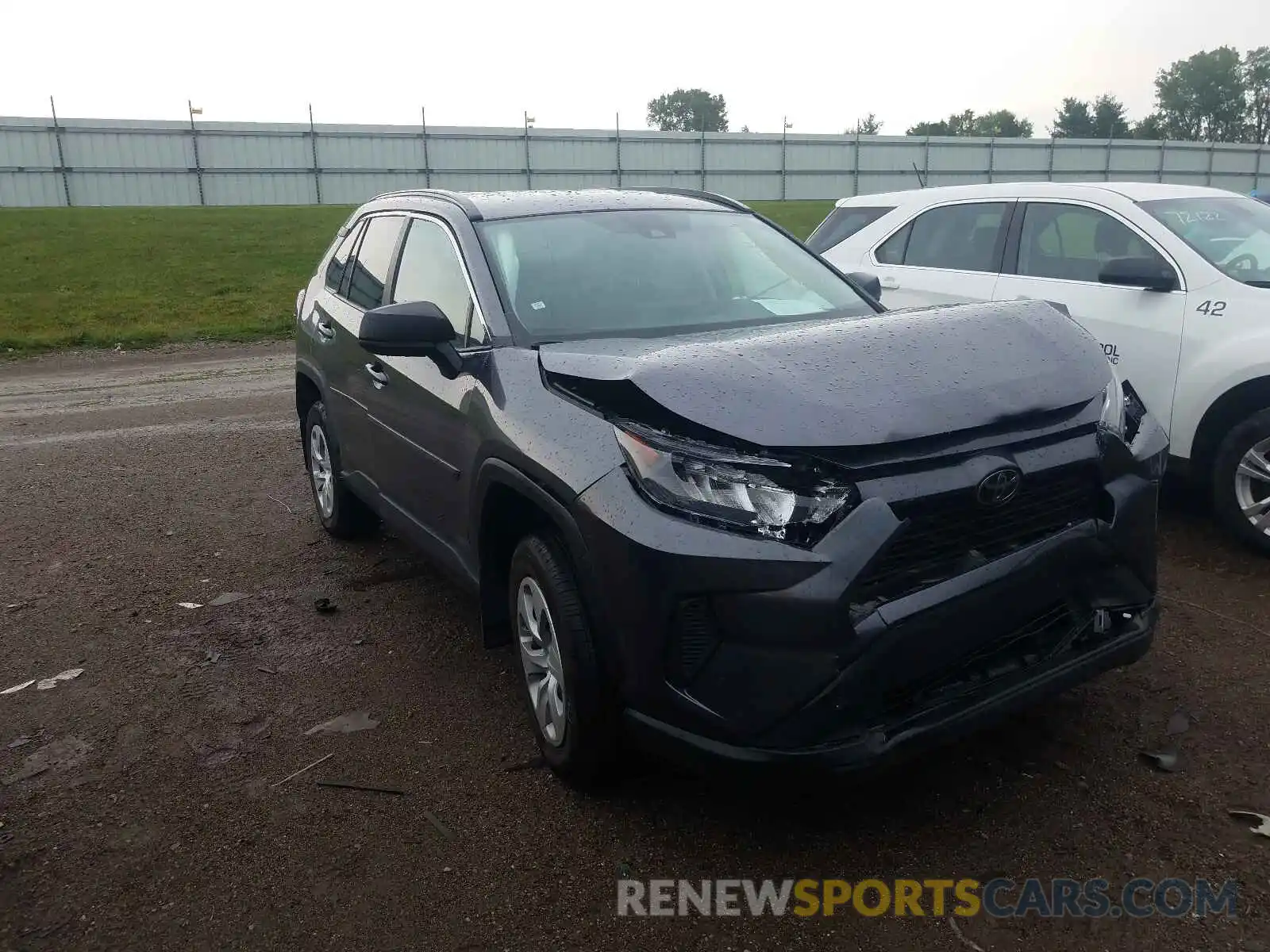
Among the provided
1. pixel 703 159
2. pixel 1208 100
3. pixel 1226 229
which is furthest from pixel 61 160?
pixel 1208 100

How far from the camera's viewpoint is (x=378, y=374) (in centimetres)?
471

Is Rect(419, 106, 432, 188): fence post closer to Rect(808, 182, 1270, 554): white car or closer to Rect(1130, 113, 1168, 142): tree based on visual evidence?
Rect(808, 182, 1270, 554): white car

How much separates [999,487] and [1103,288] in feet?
11.9

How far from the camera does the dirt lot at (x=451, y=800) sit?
2855 millimetres

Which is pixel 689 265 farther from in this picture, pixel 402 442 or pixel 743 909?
pixel 743 909

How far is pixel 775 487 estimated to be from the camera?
9.02ft

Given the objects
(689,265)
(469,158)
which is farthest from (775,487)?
(469,158)

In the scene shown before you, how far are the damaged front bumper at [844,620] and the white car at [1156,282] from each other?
1.84 m

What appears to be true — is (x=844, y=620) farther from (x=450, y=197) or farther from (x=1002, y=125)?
(x=1002, y=125)

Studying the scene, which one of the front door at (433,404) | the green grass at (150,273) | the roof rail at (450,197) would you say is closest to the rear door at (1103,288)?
the roof rail at (450,197)

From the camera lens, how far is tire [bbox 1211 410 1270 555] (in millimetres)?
5086

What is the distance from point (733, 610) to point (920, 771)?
1.15 meters

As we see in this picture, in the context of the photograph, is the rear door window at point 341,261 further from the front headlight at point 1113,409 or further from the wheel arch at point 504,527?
the front headlight at point 1113,409

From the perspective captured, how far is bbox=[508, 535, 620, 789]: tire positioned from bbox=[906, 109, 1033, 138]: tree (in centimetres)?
6467
